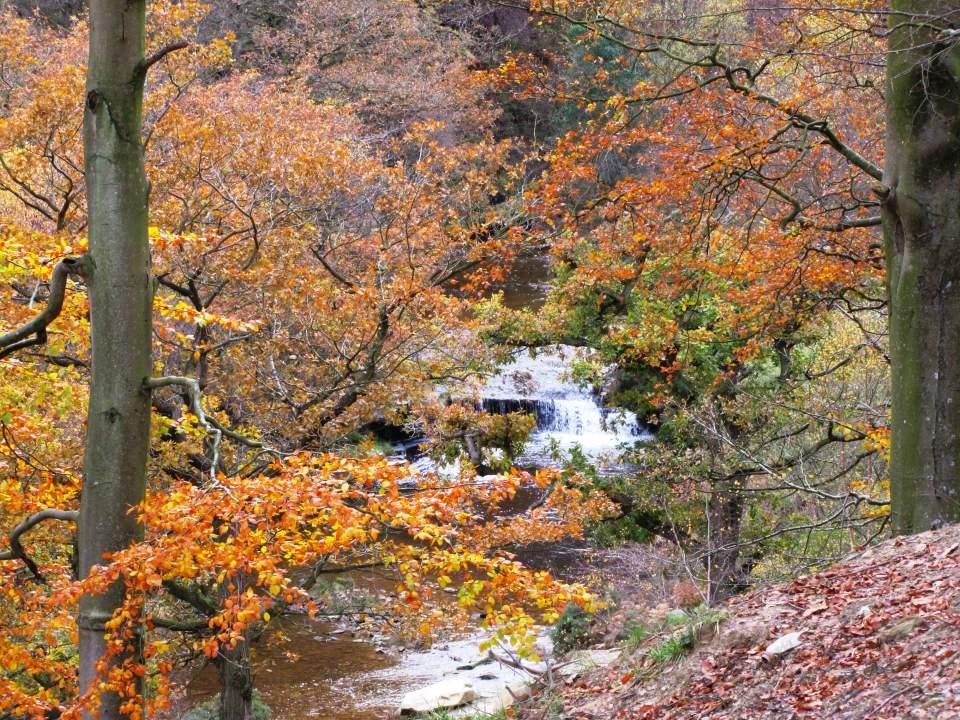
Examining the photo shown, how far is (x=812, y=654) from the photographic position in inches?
195

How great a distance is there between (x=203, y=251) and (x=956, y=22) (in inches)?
275

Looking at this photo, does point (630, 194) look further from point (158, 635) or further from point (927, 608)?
point (158, 635)

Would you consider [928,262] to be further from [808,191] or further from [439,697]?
[439,697]

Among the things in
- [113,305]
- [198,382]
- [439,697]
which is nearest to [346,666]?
[439,697]

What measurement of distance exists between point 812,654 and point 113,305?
4455mm

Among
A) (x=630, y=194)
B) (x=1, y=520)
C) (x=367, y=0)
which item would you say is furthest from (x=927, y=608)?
(x=367, y=0)

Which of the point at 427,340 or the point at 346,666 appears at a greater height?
the point at 427,340

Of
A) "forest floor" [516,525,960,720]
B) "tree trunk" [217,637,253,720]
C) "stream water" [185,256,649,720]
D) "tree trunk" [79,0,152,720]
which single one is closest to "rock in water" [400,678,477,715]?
"stream water" [185,256,649,720]

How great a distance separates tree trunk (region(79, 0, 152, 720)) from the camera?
548cm

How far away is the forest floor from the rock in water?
9.43ft

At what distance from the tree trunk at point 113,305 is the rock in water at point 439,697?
4.75 meters

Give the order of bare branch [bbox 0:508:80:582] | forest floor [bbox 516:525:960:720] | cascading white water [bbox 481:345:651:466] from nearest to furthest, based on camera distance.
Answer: forest floor [bbox 516:525:960:720] < bare branch [bbox 0:508:80:582] < cascading white water [bbox 481:345:651:466]

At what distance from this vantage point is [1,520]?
8.08 m

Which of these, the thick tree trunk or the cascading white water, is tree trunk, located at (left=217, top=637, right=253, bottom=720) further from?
the cascading white water
